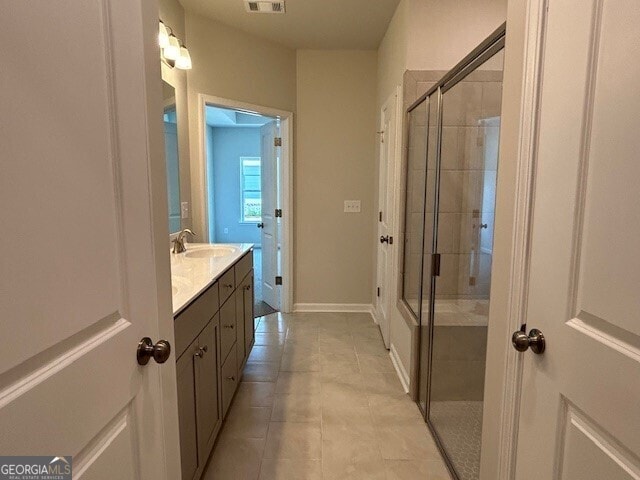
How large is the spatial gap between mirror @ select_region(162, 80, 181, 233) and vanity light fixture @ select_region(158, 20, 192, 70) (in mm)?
166

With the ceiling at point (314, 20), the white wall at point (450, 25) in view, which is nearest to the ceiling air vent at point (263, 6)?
the ceiling at point (314, 20)

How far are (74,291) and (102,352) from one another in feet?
0.49

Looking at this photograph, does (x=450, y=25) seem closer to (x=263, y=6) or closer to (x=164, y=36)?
(x=263, y=6)

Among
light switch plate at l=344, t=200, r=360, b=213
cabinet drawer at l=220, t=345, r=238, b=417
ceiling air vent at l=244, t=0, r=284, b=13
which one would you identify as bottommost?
cabinet drawer at l=220, t=345, r=238, b=417

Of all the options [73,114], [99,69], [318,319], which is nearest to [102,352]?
[73,114]

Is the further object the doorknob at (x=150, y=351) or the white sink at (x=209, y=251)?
the white sink at (x=209, y=251)

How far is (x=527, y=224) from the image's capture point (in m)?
0.96

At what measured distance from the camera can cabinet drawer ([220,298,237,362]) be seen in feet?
6.07

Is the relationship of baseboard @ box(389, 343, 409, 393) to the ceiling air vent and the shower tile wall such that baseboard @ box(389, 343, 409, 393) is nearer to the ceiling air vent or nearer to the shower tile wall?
the shower tile wall

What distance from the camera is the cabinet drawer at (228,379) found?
6.22 ft

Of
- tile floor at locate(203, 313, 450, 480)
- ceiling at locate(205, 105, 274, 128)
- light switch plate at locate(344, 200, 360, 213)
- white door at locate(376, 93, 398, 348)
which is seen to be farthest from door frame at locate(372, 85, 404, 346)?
ceiling at locate(205, 105, 274, 128)

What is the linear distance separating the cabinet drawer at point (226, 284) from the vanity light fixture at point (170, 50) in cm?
145

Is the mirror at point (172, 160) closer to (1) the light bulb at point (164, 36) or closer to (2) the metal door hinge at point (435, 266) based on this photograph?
(1) the light bulb at point (164, 36)

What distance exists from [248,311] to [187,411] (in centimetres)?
124
